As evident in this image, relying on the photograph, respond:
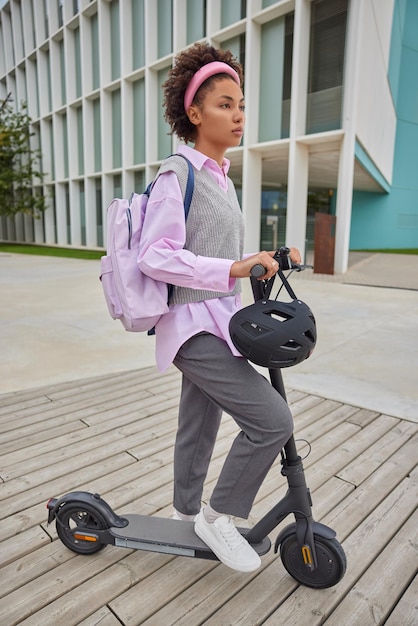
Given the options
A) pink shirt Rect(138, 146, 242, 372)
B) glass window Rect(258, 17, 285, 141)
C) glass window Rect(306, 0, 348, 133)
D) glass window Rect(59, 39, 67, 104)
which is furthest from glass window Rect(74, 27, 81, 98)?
pink shirt Rect(138, 146, 242, 372)

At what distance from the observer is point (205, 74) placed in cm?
153

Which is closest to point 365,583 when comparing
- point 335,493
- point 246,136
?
point 335,493

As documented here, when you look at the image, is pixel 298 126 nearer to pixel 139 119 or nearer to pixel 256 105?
pixel 256 105

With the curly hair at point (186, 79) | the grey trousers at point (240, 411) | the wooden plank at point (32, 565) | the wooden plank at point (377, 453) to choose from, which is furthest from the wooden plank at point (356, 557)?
the curly hair at point (186, 79)

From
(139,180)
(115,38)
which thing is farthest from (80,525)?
(115,38)

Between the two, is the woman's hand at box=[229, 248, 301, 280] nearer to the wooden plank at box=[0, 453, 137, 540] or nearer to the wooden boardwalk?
the wooden boardwalk

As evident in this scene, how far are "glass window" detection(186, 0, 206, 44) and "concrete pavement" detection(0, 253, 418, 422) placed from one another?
1165cm

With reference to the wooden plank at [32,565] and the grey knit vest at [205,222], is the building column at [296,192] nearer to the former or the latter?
the grey knit vest at [205,222]

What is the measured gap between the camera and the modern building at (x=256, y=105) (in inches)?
493

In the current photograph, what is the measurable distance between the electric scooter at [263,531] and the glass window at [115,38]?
2208 cm

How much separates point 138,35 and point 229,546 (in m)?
21.6

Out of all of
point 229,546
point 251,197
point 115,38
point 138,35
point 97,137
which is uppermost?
point 115,38

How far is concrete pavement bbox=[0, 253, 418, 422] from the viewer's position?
3883mm

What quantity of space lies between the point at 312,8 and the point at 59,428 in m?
13.9
